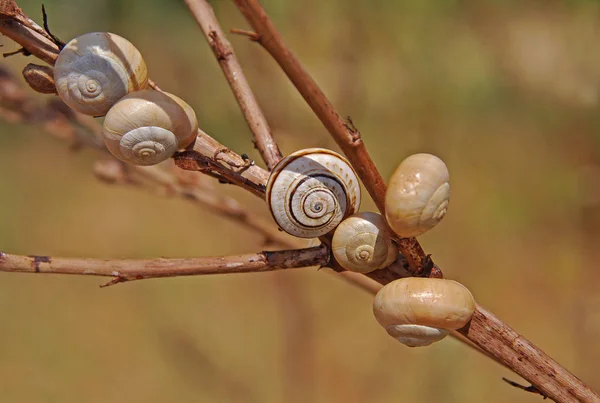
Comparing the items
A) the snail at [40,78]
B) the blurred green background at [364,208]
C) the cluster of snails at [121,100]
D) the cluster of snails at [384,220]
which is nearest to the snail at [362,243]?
the cluster of snails at [384,220]

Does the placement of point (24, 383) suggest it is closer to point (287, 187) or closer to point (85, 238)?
point (85, 238)

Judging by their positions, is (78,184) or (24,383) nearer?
(24,383)

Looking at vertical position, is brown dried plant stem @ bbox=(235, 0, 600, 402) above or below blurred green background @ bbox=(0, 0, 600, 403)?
below

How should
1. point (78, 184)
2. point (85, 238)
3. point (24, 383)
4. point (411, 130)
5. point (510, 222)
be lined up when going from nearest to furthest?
1. point (24, 383)
2. point (411, 130)
3. point (510, 222)
4. point (85, 238)
5. point (78, 184)

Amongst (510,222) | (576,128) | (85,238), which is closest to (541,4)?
(576,128)

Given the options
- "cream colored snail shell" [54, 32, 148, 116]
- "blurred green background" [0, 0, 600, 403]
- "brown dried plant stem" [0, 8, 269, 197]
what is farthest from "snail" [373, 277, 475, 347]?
"blurred green background" [0, 0, 600, 403]

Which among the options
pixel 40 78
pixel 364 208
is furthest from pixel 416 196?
pixel 364 208

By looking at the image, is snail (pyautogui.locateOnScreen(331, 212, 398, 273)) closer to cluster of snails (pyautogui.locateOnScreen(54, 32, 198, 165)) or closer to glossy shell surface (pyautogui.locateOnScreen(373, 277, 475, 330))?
glossy shell surface (pyautogui.locateOnScreen(373, 277, 475, 330))
